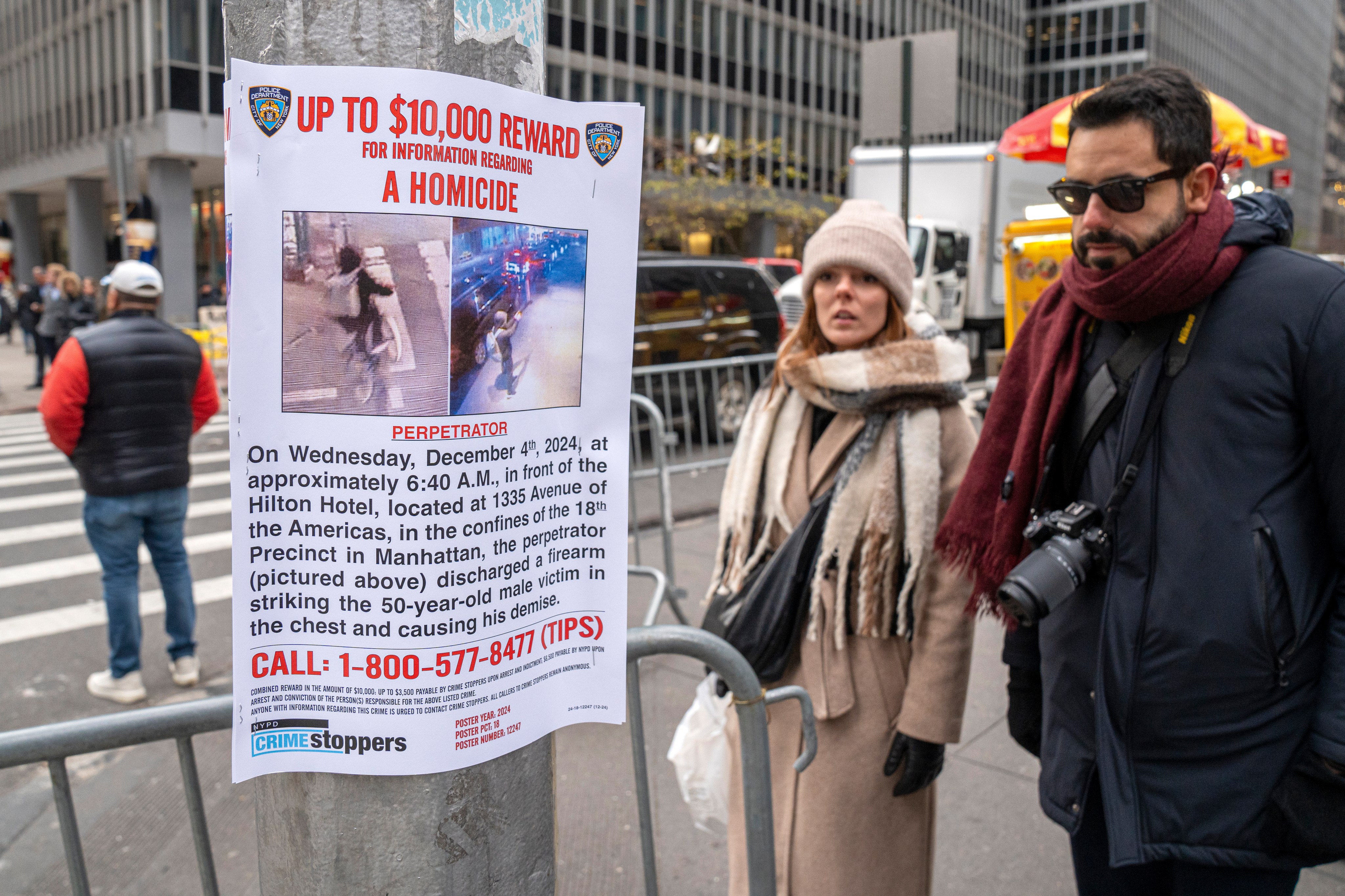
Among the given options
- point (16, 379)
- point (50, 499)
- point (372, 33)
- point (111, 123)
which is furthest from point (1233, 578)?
point (111, 123)

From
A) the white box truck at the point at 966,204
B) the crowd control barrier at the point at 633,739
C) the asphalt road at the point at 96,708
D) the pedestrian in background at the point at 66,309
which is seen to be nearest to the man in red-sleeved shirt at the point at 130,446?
the asphalt road at the point at 96,708

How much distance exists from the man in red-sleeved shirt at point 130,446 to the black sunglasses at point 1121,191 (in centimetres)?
445

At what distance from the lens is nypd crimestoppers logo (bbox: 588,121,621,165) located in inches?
47.7

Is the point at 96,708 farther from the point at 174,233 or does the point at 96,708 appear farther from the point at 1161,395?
the point at 174,233

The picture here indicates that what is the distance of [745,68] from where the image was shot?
4531 centimetres

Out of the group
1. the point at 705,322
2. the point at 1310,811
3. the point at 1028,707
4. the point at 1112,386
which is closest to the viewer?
the point at 1310,811

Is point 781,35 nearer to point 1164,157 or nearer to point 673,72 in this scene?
point 673,72

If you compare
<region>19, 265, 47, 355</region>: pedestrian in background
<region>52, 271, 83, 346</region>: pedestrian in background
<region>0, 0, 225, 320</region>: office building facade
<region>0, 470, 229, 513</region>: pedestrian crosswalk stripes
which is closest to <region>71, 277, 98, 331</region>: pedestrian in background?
<region>52, 271, 83, 346</region>: pedestrian in background

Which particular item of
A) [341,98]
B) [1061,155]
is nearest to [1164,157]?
[341,98]

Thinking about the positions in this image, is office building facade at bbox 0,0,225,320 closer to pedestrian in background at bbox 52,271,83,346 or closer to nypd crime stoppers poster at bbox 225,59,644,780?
pedestrian in background at bbox 52,271,83,346

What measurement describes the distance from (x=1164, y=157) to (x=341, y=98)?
1489 millimetres

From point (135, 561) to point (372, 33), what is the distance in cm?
477

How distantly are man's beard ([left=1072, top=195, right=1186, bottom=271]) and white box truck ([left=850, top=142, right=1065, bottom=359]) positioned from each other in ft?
54.3

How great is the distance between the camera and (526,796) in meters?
1.28
